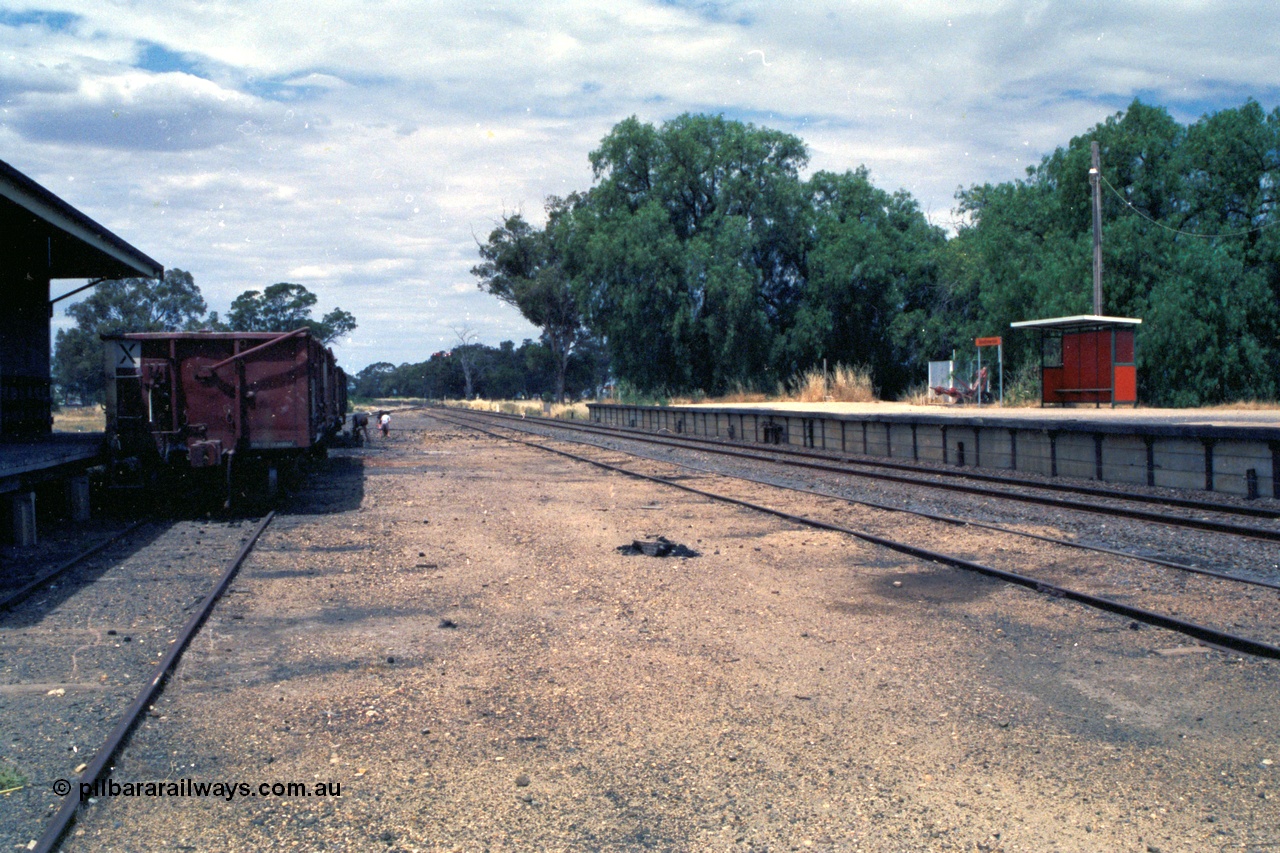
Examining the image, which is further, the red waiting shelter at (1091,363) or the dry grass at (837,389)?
the dry grass at (837,389)

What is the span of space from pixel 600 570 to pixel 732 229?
3919cm

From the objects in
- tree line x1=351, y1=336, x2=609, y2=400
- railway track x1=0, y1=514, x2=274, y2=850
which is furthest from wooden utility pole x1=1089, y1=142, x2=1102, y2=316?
tree line x1=351, y1=336, x2=609, y2=400

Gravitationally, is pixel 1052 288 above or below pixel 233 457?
above

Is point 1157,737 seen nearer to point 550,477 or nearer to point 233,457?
point 233,457

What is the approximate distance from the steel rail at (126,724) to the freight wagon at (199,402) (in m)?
5.99

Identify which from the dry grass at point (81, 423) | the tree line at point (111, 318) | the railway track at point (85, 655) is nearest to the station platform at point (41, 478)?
the railway track at point (85, 655)

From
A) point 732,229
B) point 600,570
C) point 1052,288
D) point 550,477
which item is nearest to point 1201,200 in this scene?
point 1052,288

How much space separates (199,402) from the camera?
13.8m

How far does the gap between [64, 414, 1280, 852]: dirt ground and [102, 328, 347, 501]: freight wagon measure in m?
5.69

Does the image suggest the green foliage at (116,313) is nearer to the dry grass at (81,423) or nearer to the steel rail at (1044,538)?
the dry grass at (81,423)

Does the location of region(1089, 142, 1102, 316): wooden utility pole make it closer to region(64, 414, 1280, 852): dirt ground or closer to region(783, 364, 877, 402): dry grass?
region(783, 364, 877, 402): dry grass

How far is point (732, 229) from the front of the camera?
152 feet

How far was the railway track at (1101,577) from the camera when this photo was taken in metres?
6.42

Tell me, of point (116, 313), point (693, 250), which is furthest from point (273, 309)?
point (693, 250)
